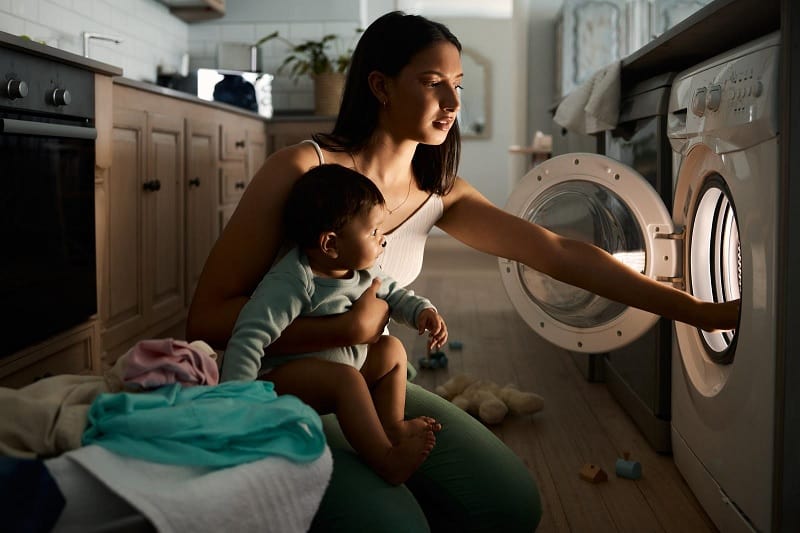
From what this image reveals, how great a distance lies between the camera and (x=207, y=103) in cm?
397

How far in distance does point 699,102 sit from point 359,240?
80 cm

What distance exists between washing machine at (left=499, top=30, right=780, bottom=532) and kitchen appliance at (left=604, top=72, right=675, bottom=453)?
0.08 m

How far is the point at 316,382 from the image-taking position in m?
1.38

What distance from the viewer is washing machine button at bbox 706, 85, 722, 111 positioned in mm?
1653

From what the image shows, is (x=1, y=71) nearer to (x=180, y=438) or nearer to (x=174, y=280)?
(x=180, y=438)

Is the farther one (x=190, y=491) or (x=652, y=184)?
(x=652, y=184)

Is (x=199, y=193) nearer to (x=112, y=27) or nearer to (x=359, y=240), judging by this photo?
(x=112, y=27)

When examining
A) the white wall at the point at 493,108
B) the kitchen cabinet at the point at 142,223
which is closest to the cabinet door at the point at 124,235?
the kitchen cabinet at the point at 142,223

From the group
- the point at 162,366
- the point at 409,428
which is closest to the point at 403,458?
the point at 409,428

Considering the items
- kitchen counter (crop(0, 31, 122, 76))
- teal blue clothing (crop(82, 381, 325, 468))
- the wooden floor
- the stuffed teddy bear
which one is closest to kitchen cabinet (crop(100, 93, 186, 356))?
kitchen counter (crop(0, 31, 122, 76))

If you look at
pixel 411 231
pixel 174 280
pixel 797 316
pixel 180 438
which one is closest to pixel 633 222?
pixel 411 231

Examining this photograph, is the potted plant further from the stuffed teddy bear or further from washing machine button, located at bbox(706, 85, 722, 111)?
washing machine button, located at bbox(706, 85, 722, 111)

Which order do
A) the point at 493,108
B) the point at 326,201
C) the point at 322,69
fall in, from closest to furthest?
the point at 326,201
the point at 322,69
the point at 493,108

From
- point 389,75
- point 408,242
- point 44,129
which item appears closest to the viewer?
point 389,75
